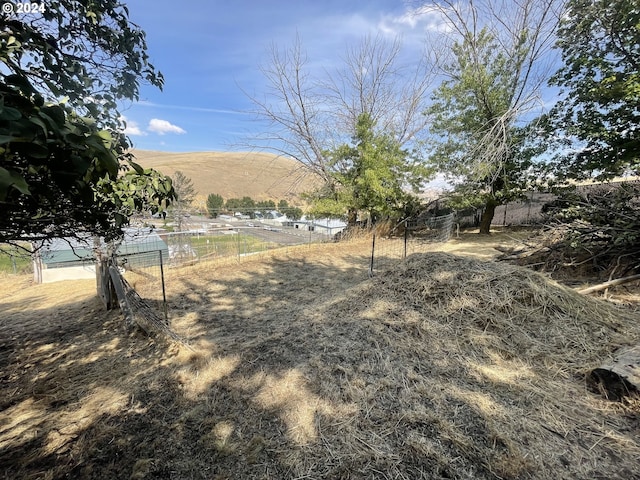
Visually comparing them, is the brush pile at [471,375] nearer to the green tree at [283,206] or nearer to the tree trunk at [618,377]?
the tree trunk at [618,377]

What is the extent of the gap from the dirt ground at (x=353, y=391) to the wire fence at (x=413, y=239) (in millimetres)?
4177

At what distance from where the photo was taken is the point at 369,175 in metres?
9.77

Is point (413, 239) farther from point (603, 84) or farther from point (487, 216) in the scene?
point (603, 84)

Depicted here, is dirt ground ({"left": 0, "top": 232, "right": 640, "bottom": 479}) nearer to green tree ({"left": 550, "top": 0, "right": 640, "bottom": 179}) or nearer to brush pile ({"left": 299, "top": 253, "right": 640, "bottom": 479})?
brush pile ({"left": 299, "top": 253, "right": 640, "bottom": 479})

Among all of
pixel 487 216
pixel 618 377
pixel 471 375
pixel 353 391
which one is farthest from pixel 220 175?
pixel 618 377

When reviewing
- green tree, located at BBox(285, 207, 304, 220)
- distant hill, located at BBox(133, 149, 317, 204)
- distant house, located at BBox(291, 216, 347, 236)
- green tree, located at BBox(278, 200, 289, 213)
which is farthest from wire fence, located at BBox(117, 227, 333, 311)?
green tree, located at BBox(278, 200, 289, 213)

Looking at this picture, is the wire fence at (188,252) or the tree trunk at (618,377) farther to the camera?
the wire fence at (188,252)

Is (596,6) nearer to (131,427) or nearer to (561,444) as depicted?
(561,444)

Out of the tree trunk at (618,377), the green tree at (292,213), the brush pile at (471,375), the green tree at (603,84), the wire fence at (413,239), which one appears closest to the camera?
the brush pile at (471,375)

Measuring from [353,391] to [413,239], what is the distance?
9010mm

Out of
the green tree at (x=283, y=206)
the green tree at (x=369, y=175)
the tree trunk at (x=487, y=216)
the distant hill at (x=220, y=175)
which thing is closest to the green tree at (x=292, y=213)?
the green tree at (x=283, y=206)

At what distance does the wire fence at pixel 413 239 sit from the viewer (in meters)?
8.22

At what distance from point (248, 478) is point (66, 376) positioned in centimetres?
234

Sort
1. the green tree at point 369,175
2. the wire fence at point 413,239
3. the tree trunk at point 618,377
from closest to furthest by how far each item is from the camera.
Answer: the tree trunk at point 618,377, the wire fence at point 413,239, the green tree at point 369,175
